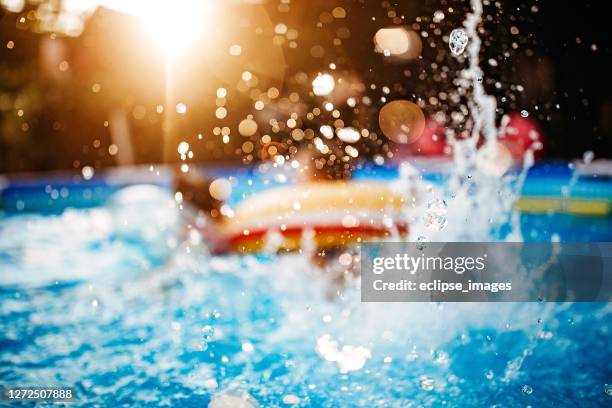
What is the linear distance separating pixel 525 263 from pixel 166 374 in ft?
9.67

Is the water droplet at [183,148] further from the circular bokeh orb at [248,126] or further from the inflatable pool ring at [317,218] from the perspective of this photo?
the inflatable pool ring at [317,218]

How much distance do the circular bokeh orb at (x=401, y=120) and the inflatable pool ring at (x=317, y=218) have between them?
3835 millimetres

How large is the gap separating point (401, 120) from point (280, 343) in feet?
24.7

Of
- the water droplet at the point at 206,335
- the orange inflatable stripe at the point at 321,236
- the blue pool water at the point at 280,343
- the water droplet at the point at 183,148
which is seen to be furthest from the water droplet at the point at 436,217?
the water droplet at the point at 183,148

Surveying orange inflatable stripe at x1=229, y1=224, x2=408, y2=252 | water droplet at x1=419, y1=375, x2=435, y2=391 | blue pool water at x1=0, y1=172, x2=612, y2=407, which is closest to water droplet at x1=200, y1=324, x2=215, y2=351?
blue pool water at x1=0, y1=172, x2=612, y2=407

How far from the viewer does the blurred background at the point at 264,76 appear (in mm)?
6719

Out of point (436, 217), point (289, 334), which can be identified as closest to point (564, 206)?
point (436, 217)

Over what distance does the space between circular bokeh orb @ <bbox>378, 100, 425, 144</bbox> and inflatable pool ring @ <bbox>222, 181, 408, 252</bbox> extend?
12.6 feet

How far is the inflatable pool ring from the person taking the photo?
5.12 m

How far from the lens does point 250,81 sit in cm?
1159

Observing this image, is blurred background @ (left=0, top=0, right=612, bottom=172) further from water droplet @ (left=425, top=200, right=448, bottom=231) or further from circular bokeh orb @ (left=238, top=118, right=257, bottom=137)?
water droplet @ (left=425, top=200, right=448, bottom=231)

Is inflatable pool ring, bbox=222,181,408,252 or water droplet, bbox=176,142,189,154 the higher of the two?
water droplet, bbox=176,142,189,154

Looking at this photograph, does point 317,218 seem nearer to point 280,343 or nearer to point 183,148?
point 280,343

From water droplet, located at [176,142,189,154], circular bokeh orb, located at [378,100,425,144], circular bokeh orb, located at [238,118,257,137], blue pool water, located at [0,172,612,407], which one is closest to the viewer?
blue pool water, located at [0,172,612,407]
